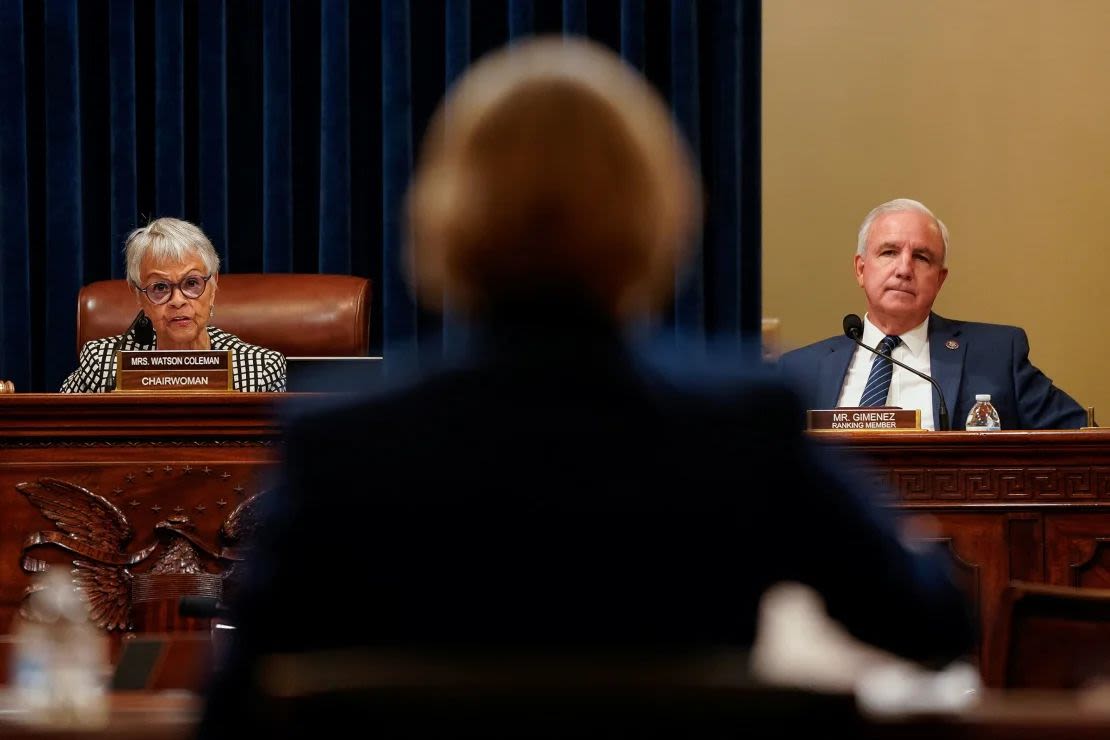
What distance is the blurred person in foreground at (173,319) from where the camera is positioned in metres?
3.44

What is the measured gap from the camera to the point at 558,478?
866mm

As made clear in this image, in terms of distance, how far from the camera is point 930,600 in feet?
2.91

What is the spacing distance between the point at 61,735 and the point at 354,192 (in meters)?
3.98

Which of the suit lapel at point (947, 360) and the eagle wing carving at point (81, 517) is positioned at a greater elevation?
the suit lapel at point (947, 360)

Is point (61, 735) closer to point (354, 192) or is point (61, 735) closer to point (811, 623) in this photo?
point (811, 623)

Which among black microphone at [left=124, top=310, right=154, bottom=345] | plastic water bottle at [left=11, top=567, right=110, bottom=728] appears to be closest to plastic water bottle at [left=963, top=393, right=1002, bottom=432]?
black microphone at [left=124, top=310, right=154, bottom=345]

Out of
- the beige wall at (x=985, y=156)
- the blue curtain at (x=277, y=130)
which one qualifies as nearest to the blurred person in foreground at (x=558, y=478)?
the blue curtain at (x=277, y=130)

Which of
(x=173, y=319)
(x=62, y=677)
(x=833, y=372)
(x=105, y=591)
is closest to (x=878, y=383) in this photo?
(x=833, y=372)

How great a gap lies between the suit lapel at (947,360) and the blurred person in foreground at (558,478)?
272cm

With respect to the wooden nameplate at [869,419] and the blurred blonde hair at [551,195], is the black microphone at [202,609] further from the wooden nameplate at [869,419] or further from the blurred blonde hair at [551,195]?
the wooden nameplate at [869,419]

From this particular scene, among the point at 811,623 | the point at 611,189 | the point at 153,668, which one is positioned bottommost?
the point at 153,668

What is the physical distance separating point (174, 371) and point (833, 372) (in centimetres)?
170

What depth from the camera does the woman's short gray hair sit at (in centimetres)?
361

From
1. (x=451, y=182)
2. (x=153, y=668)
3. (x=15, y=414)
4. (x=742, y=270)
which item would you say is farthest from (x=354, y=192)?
(x=451, y=182)
